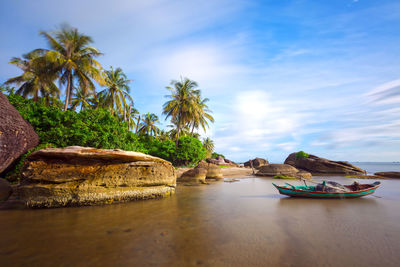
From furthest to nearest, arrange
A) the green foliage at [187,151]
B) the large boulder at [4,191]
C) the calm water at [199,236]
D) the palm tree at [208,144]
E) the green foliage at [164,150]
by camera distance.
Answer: the palm tree at [208,144]
the green foliage at [187,151]
the green foliage at [164,150]
the large boulder at [4,191]
the calm water at [199,236]

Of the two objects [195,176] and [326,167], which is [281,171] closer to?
[326,167]

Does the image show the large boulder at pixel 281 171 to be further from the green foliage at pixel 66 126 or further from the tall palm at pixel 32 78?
the tall palm at pixel 32 78

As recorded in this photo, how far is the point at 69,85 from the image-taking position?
17391 millimetres

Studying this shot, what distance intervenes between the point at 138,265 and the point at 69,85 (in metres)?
20.0

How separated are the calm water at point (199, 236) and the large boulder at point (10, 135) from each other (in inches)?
104

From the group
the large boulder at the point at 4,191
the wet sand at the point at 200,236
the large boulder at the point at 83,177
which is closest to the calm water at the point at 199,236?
the wet sand at the point at 200,236

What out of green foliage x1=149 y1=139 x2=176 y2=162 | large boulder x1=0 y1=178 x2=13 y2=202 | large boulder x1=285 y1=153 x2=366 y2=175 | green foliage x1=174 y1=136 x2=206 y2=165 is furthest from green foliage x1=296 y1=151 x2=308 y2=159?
large boulder x1=0 y1=178 x2=13 y2=202

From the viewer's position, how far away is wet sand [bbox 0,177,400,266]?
11.6ft

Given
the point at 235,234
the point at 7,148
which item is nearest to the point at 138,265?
the point at 235,234

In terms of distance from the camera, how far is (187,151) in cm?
2467

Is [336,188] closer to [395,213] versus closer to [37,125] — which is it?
[395,213]

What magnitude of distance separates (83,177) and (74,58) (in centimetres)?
1557

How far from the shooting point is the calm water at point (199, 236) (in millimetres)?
3529

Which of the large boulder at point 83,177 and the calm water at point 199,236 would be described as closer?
the calm water at point 199,236
